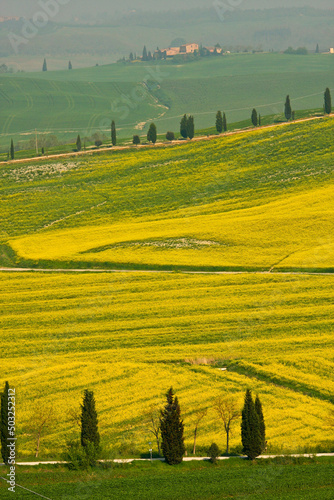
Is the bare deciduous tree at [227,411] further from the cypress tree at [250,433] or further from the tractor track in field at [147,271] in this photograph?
the tractor track in field at [147,271]

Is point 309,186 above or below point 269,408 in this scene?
above

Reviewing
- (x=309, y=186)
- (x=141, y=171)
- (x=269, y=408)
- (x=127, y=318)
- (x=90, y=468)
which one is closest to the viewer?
(x=90, y=468)

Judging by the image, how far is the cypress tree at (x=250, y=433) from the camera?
51875mm

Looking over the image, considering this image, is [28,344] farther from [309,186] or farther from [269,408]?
[309,186]

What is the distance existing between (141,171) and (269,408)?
93.7 metres

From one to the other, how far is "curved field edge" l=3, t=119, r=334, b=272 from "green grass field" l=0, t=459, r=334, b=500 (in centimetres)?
4680

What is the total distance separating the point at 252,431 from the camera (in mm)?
52156

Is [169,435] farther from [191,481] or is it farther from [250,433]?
[250,433]

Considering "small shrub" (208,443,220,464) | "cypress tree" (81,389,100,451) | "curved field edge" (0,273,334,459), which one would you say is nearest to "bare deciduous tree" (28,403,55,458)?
"curved field edge" (0,273,334,459)

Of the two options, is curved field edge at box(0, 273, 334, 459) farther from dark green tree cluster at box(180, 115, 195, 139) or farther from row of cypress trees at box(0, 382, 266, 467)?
dark green tree cluster at box(180, 115, 195, 139)

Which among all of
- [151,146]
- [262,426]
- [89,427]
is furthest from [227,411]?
[151,146]

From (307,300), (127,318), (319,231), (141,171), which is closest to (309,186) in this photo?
(319,231)

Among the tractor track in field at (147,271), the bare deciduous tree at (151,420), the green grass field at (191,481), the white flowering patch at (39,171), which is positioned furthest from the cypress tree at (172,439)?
the white flowering patch at (39,171)

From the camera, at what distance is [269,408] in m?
59.7
